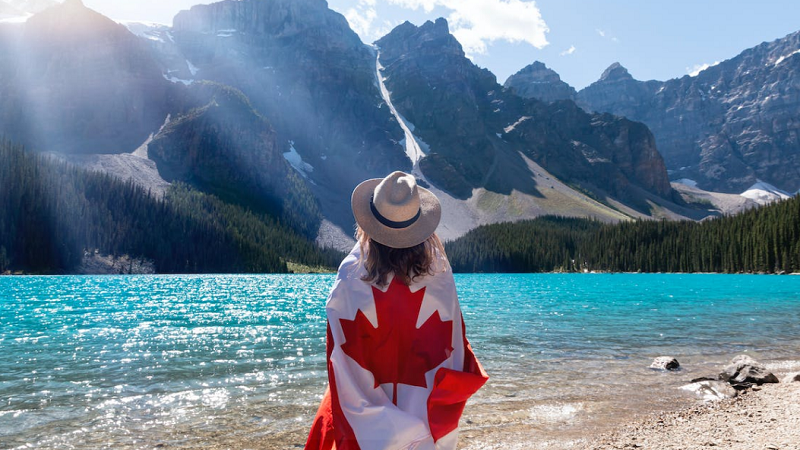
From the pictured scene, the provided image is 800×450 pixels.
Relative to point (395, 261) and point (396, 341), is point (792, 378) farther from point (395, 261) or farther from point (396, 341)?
point (395, 261)

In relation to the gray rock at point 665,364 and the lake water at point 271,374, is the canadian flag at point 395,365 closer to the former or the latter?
the lake water at point 271,374

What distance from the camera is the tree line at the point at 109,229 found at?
128 meters

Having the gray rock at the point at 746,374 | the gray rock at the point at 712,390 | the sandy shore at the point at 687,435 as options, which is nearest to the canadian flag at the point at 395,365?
the sandy shore at the point at 687,435

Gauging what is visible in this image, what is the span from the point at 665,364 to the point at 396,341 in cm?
1614

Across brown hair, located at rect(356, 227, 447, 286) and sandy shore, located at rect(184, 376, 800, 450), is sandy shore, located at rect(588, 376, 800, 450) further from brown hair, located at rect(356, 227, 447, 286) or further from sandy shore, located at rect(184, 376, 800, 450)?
brown hair, located at rect(356, 227, 447, 286)

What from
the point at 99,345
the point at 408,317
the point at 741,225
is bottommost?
the point at 99,345

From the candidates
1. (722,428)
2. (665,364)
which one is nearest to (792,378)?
(665,364)

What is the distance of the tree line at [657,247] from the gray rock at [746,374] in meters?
111

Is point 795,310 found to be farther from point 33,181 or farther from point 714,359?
point 33,181

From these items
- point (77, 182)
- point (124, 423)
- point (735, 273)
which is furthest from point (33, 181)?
point (735, 273)

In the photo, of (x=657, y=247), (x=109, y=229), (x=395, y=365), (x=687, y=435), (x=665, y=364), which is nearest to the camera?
(x=395, y=365)

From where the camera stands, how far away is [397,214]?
3766mm

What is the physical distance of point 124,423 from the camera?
10945 mm

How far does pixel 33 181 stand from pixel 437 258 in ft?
532
